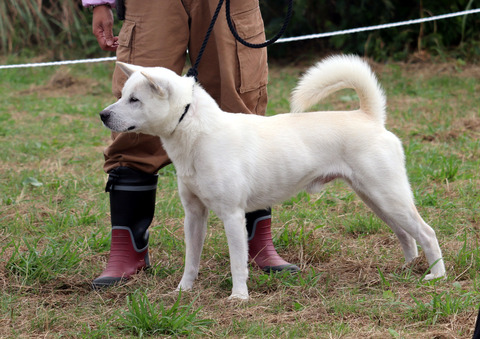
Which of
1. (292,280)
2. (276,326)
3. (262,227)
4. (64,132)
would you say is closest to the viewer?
(276,326)

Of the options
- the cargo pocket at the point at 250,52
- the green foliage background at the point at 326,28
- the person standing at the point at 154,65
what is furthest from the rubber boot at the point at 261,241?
the green foliage background at the point at 326,28

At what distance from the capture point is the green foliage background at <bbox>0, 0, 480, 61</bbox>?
8477 mm

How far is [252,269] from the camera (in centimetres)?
314

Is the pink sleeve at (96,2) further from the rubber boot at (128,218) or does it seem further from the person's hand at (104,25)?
the rubber boot at (128,218)

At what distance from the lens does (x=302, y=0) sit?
868cm

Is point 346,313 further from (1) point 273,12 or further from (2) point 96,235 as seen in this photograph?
(1) point 273,12

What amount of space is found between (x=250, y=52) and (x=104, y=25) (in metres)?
0.69

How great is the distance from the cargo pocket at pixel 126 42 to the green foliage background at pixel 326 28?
19.7 ft

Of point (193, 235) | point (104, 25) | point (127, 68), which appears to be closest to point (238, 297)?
point (193, 235)

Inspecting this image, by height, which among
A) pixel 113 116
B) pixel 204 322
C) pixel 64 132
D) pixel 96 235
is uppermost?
pixel 113 116

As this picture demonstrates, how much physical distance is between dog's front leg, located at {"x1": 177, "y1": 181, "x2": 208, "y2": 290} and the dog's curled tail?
2.23 ft

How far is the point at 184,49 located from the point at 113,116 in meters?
0.55

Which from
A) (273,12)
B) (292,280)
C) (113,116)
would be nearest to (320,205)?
(292,280)

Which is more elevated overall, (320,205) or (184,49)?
(184,49)
